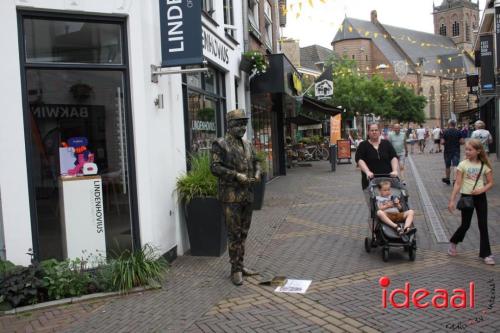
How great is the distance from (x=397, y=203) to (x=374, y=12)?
290 feet

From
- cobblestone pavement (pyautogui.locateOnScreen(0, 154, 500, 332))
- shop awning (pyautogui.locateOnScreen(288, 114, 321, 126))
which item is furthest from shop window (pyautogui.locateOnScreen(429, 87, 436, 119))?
cobblestone pavement (pyautogui.locateOnScreen(0, 154, 500, 332))

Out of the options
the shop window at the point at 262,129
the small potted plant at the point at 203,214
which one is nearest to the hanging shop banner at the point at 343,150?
the shop window at the point at 262,129

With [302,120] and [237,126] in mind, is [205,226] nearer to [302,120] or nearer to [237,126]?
[237,126]

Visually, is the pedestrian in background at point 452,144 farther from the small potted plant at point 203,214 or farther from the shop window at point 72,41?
the shop window at point 72,41

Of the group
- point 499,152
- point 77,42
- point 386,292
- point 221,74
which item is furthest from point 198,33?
point 499,152

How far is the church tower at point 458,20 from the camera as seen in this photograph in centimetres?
9581

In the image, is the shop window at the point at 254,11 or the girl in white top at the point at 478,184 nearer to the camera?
the girl in white top at the point at 478,184

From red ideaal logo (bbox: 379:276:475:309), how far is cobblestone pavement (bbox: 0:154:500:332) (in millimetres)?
72

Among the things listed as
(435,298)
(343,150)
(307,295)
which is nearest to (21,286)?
(307,295)

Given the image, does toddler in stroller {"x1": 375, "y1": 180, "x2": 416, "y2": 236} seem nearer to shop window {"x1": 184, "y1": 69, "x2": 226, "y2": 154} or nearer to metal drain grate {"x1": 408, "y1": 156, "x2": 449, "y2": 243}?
metal drain grate {"x1": 408, "y1": 156, "x2": 449, "y2": 243}

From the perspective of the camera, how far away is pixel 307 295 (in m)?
5.48

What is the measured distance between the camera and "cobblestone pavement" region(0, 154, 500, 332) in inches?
185

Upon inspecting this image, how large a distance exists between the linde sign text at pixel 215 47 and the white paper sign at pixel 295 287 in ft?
14.6

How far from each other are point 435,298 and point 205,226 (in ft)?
10.9
